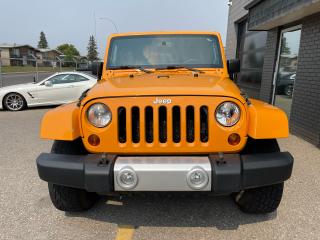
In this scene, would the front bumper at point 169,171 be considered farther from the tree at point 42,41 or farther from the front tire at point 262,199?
the tree at point 42,41

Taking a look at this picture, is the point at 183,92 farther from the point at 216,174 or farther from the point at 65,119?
the point at 65,119

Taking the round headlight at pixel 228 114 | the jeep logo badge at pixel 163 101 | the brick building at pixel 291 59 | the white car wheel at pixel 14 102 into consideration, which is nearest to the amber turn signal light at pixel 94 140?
the jeep logo badge at pixel 163 101

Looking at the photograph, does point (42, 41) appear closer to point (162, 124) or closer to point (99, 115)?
point (99, 115)

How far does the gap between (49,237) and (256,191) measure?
194 cm

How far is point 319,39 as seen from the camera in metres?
5.69

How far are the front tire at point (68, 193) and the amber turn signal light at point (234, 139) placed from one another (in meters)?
1.31

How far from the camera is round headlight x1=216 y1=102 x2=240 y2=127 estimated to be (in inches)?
97.3

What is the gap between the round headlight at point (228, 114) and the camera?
97.3 inches

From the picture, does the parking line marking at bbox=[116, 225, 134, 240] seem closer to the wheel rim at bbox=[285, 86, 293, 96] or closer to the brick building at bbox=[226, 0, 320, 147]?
the brick building at bbox=[226, 0, 320, 147]

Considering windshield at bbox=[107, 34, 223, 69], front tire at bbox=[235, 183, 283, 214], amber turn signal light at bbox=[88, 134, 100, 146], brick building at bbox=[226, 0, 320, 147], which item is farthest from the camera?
brick building at bbox=[226, 0, 320, 147]

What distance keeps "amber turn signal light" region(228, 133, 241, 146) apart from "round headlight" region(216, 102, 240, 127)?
0.09 m

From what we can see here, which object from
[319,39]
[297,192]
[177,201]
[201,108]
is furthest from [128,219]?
[319,39]

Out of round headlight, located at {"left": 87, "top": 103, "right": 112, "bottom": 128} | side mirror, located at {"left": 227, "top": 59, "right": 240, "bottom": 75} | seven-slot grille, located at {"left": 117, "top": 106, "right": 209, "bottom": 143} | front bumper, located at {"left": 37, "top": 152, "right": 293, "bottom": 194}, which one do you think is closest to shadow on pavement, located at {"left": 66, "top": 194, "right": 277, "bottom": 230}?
front bumper, located at {"left": 37, "top": 152, "right": 293, "bottom": 194}

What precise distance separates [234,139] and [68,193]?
1633mm
